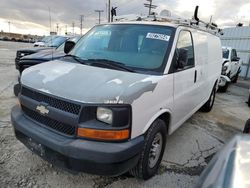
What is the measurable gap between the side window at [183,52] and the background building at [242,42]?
14.4 metres

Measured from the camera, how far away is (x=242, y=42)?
17281mm

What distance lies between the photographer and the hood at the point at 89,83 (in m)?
2.30

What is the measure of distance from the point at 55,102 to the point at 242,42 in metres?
17.9

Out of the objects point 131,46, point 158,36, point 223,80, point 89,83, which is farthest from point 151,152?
point 223,80

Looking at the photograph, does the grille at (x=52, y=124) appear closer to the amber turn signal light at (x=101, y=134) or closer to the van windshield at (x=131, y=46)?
the amber turn signal light at (x=101, y=134)

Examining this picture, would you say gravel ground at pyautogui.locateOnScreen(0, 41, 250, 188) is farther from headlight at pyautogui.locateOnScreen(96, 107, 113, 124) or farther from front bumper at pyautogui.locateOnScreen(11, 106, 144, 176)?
headlight at pyautogui.locateOnScreen(96, 107, 113, 124)

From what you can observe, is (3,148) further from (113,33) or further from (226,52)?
(226,52)

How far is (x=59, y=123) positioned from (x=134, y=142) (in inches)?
31.9

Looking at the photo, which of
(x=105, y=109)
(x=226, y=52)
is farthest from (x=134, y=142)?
(x=226, y=52)

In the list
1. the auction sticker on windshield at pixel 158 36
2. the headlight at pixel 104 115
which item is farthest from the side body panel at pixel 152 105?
the auction sticker on windshield at pixel 158 36

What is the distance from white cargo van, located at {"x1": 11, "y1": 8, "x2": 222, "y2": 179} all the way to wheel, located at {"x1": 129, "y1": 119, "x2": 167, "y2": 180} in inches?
0.5

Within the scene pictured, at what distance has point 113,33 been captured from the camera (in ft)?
12.2

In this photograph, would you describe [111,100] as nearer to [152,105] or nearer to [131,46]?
[152,105]

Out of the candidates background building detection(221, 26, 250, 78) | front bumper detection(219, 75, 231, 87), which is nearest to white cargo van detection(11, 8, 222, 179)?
front bumper detection(219, 75, 231, 87)
